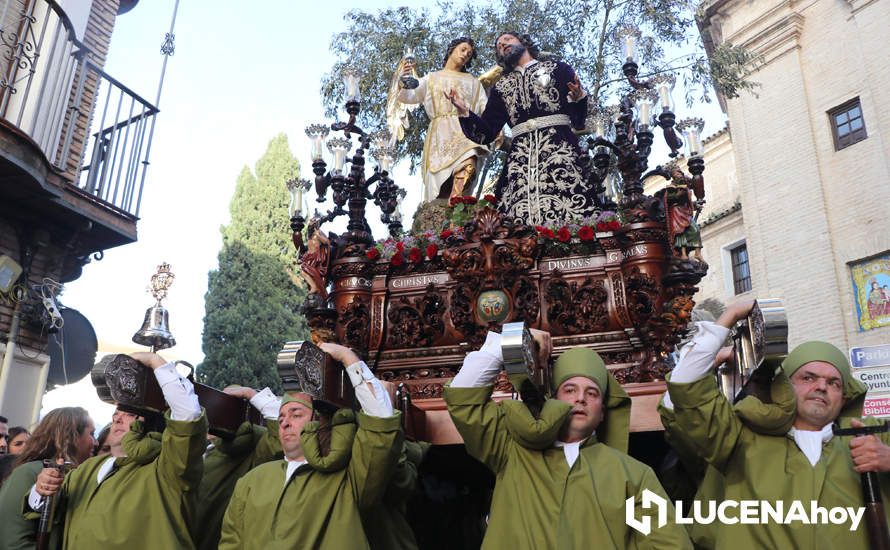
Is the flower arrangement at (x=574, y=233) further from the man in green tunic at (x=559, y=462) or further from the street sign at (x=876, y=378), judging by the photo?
the street sign at (x=876, y=378)

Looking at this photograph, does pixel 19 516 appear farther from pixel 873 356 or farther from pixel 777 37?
pixel 777 37

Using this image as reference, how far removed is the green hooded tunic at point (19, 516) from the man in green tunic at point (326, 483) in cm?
105

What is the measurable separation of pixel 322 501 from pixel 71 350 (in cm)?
805

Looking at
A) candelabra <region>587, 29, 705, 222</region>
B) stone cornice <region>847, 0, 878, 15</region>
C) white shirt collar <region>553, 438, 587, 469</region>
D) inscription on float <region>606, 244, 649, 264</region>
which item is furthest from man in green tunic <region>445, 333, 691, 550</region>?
stone cornice <region>847, 0, 878, 15</region>

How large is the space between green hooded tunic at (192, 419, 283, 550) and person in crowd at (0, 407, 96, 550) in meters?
0.73

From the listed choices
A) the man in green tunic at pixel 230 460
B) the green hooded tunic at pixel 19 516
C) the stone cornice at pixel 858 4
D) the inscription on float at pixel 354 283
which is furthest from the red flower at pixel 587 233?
the stone cornice at pixel 858 4

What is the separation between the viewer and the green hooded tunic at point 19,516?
12.2 ft

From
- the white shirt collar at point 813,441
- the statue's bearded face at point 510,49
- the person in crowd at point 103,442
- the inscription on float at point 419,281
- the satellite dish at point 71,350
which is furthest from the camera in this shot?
the satellite dish at point 71,350

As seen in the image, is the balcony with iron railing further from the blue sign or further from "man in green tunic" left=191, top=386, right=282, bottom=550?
the blue sign

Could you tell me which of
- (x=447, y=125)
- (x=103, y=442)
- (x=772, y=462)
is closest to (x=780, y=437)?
(x=772, y=462)

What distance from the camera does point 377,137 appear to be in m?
7.72

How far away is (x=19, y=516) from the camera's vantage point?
3760 mm

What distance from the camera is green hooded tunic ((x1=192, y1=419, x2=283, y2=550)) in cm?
441

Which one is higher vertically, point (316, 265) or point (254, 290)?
point (254, 290)
